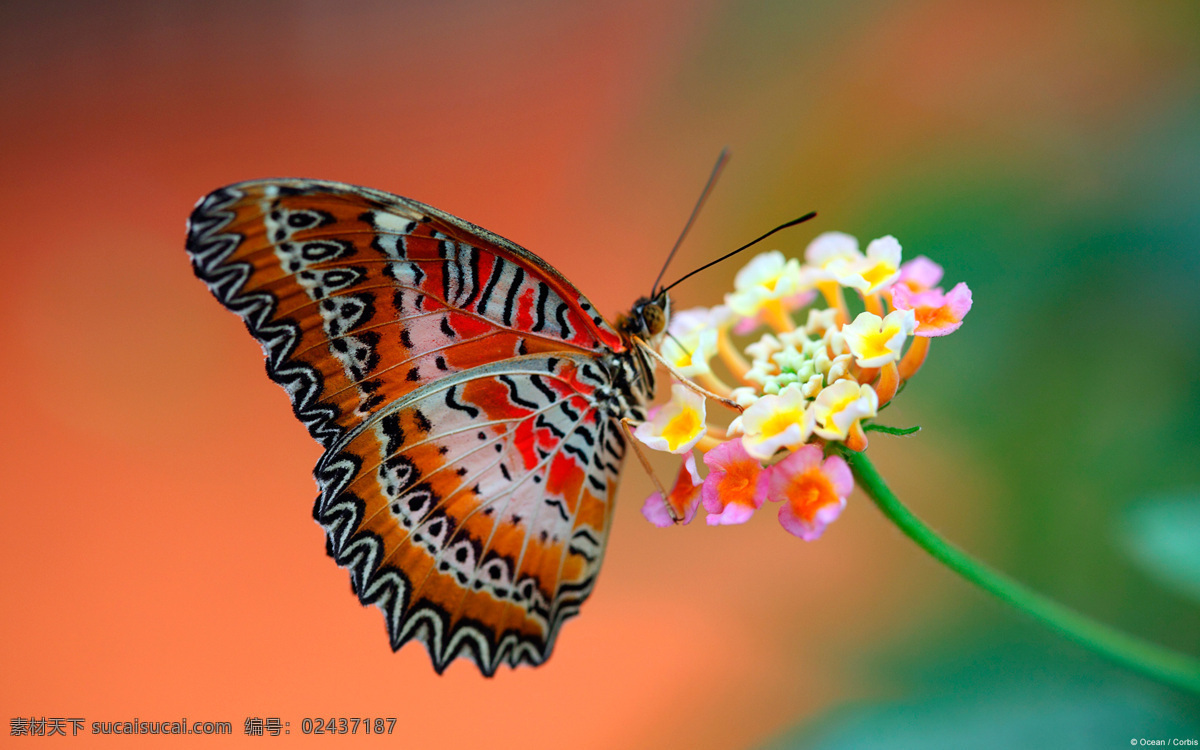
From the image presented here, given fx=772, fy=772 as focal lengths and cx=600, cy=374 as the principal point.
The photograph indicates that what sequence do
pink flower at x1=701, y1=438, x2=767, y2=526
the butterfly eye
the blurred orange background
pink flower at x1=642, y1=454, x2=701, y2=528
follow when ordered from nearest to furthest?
pink flower at x1=701, y1=438, x2=767, y2=526 < pink flower at x1=642, y1=454, x2=701, y2=528 < the butterfly eye < the blurred orange background

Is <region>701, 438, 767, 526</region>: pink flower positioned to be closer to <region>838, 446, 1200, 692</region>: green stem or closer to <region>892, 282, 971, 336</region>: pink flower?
<region>838, 446, 1200, 692</region>: green stem

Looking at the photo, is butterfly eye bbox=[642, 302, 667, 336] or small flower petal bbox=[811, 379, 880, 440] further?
butterfly eye bbox=[642, 302, 667, 336]

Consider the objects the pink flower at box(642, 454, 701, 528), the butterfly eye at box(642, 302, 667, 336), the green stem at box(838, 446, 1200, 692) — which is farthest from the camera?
the butterfly eye at box(642, 302, 667, 336)

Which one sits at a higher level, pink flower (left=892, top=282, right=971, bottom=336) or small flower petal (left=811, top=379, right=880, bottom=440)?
pink flower (left=892, top=282, right=971, bottom=336)

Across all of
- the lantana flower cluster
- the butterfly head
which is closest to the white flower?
the lantana flower cluster

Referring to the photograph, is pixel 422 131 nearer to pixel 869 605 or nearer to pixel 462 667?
pixel 462 667

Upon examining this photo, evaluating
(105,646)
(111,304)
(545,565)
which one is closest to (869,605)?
(545,565)

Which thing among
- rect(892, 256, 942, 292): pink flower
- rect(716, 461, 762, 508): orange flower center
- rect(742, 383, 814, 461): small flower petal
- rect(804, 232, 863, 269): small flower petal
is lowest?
rect(716, 461, 762, 508): orange flower center
